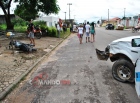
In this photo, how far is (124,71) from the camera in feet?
19.7

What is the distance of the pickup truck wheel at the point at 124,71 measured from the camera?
5.82 meters

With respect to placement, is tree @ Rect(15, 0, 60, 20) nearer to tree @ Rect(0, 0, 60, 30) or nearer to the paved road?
tree @ Rect(0, 0, 60, 30)

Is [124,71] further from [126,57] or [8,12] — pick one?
[8,12]

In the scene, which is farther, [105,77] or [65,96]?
[105,77]

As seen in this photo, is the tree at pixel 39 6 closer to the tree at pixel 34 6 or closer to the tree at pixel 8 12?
the tree at pixel 34 6

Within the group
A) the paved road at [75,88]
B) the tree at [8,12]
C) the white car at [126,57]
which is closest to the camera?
the paved road at [75,88]

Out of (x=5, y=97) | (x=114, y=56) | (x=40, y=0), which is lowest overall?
(x=5, y=97)

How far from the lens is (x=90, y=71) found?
742 centimetres

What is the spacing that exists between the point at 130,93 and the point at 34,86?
104 inches

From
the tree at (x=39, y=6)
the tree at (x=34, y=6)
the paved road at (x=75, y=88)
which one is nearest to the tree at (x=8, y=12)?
the tree at (x=34, y=6)

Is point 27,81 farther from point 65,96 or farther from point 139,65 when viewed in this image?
point 139,65

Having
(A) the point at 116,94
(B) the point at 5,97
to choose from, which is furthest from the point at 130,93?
(B) the point at 5,97

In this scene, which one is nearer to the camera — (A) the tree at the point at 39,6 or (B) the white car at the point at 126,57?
(B) the white car at the point at 126,57

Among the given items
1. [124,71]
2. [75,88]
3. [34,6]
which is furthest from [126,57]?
[34,6]
